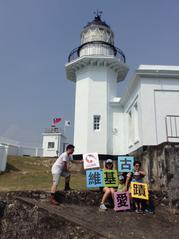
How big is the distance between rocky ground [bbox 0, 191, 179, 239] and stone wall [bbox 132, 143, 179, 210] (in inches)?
36.6

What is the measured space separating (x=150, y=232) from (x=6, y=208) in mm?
3272

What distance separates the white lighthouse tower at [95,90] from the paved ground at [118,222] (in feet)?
27.1

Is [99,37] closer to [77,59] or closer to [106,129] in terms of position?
[77,59]

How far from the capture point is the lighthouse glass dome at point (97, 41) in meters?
16.6

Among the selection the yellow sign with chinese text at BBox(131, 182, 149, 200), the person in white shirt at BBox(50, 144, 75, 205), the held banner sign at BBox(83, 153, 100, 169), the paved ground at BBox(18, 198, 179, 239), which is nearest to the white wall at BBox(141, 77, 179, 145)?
the held banner sign at BBox(83, 153, 100, 169)

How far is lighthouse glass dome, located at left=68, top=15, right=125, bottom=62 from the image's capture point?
16.6m

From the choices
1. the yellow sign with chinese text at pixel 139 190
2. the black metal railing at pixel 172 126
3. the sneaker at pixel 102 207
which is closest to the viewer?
the sneaker at pixel 102 207

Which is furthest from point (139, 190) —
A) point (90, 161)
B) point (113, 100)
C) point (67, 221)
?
point (113, 100)

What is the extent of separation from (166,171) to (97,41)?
38.8 feet

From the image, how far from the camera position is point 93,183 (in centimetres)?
665

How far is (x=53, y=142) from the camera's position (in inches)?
1054

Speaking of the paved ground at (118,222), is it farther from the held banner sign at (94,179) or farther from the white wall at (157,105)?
the white wall at (157,105)

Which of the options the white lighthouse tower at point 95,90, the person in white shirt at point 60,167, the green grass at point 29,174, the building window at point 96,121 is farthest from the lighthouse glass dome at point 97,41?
the person in white shirt at point 60,167

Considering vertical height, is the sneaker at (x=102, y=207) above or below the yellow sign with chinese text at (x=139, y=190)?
below
